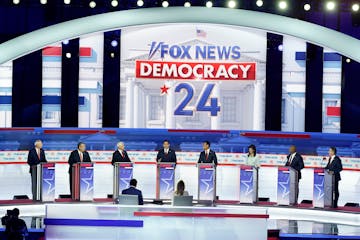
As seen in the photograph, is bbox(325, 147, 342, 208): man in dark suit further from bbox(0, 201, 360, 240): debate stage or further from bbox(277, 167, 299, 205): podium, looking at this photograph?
bbox(0, 201, 360, 240): debate stage

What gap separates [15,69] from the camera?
61.2 feet

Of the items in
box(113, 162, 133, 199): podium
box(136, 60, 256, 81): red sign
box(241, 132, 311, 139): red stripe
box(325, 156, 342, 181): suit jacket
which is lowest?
box(113, 162, 133, 199): podium

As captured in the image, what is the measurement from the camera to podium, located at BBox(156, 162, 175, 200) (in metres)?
14.9

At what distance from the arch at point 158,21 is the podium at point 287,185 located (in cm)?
312

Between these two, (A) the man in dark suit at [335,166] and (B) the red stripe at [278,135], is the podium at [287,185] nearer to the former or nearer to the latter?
(A) the man in dark suit at [335,166]

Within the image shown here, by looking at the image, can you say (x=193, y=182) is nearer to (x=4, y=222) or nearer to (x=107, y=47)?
(x=107, y=47)

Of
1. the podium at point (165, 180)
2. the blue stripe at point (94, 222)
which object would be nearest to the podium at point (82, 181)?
the podium at point (165, 180)

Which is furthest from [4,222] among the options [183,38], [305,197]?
[183,38]

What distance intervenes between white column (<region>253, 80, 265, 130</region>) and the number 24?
966 mm

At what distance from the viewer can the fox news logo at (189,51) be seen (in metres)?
18.3

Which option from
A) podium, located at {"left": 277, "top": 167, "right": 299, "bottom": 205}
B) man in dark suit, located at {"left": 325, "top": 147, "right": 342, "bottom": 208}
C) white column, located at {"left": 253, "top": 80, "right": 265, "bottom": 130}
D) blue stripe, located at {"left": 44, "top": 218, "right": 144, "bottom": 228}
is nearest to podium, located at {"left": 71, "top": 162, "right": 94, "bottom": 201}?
podium, located at {"left": 277, "top": 167, "right": 299, "bottom": 205}

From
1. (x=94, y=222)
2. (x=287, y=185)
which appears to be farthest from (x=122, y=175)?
(x=94, y=222)

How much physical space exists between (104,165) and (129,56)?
3.47m

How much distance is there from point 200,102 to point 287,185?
4478 mm
